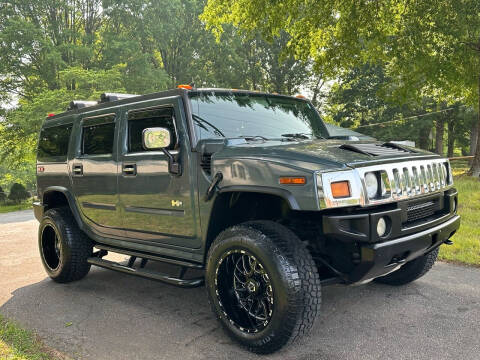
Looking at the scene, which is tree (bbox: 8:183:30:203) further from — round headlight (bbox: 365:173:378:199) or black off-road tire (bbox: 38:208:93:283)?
round headlight (bbox: 365:173:378:199)

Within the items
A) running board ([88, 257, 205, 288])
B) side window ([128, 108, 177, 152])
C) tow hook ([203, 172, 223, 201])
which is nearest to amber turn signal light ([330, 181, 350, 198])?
tow hook ([203, 172, 223, 201])

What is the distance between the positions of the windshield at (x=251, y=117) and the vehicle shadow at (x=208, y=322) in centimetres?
168

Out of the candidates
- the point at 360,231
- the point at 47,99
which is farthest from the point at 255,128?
the point at 47,99

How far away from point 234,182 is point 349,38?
29.4 ft

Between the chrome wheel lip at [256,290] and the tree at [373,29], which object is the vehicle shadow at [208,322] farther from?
the tree at [373,29]

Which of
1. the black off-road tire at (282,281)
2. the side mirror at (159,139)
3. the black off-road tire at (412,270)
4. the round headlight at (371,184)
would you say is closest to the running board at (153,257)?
the black off-road tire at (282,281)

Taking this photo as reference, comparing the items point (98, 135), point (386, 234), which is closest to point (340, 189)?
point (386, 234)

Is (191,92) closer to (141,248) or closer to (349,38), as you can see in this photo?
(141,248)

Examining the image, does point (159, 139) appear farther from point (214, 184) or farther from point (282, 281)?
point (282, 281)

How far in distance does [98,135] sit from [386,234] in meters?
3.23

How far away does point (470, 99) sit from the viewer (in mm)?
16078

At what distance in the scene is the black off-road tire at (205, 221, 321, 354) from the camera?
300 centimetres

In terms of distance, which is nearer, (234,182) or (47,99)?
(234,182)

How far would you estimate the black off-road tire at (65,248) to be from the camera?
16.6 feet
